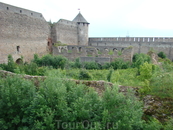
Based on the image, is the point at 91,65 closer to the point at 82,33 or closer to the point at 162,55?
the point at 82,33

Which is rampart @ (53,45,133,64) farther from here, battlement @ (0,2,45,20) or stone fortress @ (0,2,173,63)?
battlement @ (0,2,45,20)

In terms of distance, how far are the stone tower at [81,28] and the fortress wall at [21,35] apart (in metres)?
6.38

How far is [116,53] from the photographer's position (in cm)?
1523

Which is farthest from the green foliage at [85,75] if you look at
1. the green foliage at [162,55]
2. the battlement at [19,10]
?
the green foliage at [162,55]

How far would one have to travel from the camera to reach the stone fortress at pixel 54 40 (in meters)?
14.6

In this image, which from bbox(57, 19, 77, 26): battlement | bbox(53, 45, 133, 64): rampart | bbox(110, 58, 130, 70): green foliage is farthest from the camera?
bbox(57, 19, 77, 26): battlement

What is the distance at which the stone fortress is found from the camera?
576 inches

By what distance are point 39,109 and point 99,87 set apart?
241 centimetres

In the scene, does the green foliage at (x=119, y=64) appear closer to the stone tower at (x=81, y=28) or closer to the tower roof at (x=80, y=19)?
the stone tower at (x=81, y=28)

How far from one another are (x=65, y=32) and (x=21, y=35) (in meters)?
8.00

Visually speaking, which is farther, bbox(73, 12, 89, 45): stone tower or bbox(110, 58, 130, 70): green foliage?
bbox(73, 12, 89, 45): stone tower

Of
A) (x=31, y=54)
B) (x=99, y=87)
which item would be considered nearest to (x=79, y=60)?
(x=31, y=54)

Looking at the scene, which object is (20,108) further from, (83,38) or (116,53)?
(83,38)

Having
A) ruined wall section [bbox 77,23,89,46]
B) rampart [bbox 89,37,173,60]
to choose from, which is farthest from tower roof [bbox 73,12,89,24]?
rampart [bbox 89,37,173,60]
